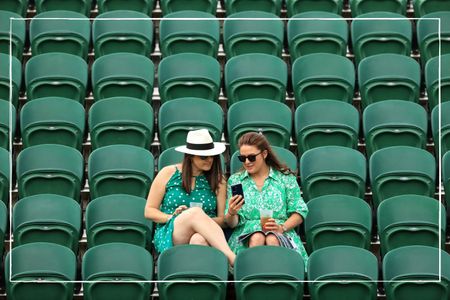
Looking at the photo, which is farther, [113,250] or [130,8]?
[130,8]

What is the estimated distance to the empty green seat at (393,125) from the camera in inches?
403

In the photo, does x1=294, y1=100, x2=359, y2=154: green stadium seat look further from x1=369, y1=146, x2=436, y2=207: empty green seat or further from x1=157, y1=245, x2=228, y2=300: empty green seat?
x1=157, y1=245, x2=228, y2=300: empty green seat

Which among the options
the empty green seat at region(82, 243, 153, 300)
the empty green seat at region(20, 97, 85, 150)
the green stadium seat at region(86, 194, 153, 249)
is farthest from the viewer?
the empty green seat at region(20, 97, 85, 150)

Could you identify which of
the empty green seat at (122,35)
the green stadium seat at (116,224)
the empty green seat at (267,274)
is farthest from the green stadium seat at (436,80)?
the green stadium seat at (116,224)

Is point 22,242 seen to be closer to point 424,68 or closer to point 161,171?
point 161,171

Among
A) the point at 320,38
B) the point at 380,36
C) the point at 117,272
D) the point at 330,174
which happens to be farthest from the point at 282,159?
the point at 380,36

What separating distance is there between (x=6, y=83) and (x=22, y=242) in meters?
1.70

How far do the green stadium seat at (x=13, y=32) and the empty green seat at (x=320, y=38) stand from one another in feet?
6.58

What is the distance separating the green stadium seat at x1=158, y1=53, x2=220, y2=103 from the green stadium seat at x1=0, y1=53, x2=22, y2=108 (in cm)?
101

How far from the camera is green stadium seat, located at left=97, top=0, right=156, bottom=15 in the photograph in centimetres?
1176

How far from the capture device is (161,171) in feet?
30.3

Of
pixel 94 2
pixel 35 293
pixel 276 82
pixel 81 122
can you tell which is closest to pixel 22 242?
pixel 35 293

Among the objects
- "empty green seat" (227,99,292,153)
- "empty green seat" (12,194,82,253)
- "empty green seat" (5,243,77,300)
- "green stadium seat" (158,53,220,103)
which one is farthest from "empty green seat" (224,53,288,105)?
"empty green seat" (5,243,77,300)

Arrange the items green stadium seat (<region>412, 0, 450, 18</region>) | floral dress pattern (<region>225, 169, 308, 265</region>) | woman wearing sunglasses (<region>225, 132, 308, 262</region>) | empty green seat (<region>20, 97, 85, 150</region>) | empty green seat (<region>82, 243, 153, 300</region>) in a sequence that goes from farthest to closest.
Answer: green stadium seat (<region>412, 0, 450, 18</region>) < empty green seat (<region>20, 97, 85, 150</region>) < floral dress pattern (<region>225, 169, 308, 265</region>) < woman wearing sunglasses (<region>225, 132, 308, 262</region>) < empty green seat (<region>82, 243, 153, 300</region>)
